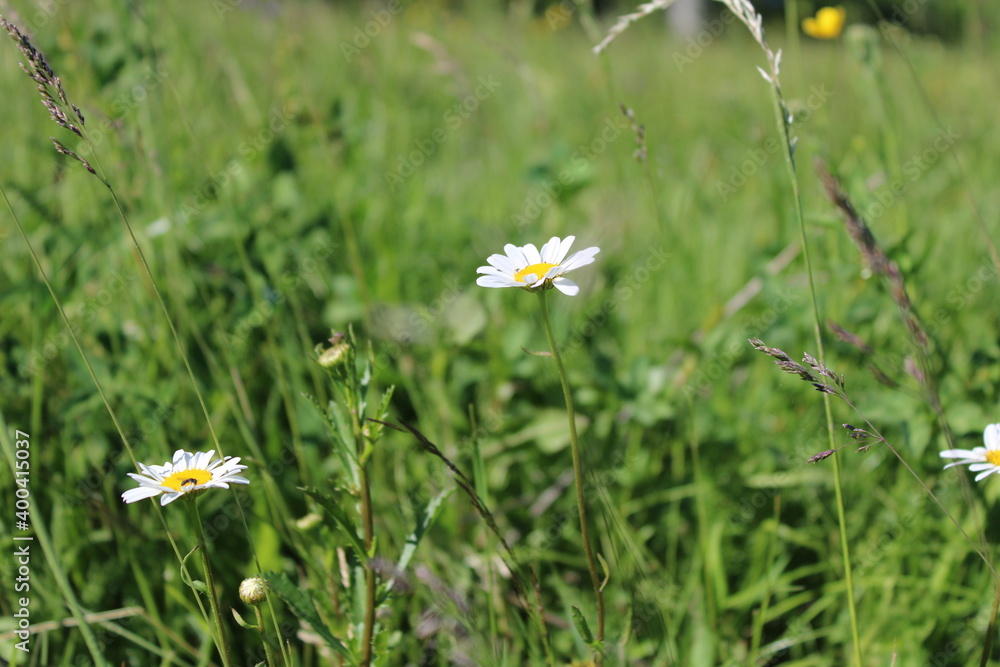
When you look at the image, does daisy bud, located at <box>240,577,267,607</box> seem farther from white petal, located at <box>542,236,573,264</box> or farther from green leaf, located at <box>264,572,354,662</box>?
white petal, located at <box>542,236,573,264</box>

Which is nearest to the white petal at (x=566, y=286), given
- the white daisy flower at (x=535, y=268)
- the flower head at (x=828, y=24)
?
the white daisy flower at (x=535, y=268)

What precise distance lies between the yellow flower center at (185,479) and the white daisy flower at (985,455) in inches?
31.1

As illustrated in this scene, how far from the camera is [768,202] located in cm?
293

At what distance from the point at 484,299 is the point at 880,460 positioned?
913mm

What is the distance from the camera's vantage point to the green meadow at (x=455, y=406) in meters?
1.06

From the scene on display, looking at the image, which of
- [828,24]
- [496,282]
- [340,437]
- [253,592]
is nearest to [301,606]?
[253,592]

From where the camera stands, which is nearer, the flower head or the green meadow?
the green meadow

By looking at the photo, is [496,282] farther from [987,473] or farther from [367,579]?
[987,473]

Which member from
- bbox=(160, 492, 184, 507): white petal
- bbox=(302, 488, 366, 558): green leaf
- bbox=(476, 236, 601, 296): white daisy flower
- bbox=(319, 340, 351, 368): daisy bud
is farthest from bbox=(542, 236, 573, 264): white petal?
bbox=(160, 492, 184, 507): white petal

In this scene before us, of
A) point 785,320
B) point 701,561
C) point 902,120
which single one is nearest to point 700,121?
point 902,120

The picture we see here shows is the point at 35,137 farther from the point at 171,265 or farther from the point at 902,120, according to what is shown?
the point at 902,120

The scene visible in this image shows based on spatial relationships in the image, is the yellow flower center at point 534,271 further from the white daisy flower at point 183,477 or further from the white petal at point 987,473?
the white petal at point 987,473

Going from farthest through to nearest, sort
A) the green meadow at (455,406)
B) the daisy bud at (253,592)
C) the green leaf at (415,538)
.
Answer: the green meadow at (455,406) < the green leaf at (415,538) < the daisy bud at (253,592)

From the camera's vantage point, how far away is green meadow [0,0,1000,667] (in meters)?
1.06
